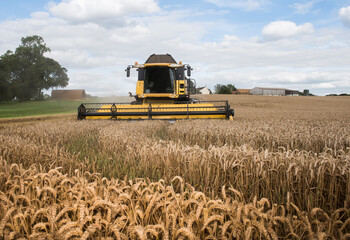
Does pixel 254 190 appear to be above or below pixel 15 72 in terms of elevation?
below

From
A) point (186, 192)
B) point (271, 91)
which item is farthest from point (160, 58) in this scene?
point (271, 91)

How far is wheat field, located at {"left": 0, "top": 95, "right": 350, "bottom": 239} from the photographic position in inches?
69.5

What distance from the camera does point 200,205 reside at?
175cm

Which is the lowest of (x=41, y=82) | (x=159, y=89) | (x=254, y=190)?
(x=254, y=190)

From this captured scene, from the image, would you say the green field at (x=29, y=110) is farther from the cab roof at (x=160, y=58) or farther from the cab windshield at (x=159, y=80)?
the cab windshield at (x=159, y=80)

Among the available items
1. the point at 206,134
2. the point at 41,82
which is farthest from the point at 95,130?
the point at 41,82

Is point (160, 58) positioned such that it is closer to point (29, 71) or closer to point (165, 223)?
point (165, 223)

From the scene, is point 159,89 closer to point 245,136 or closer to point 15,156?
point 245,136

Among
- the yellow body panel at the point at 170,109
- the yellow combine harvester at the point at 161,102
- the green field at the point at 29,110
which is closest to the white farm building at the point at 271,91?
the green field at the point at 29,110

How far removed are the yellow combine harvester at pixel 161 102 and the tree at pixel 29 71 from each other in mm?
37529

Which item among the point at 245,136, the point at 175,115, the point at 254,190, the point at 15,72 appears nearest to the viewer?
the point at 254,190

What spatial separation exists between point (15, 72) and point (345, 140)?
5589cm

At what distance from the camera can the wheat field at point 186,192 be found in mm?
1766

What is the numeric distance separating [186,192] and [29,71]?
55.4 meters
